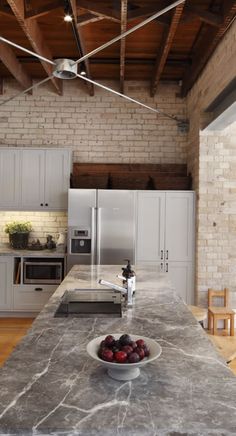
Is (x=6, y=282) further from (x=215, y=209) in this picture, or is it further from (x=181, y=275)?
(x=215, y=209)

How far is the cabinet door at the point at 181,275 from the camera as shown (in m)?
4.95

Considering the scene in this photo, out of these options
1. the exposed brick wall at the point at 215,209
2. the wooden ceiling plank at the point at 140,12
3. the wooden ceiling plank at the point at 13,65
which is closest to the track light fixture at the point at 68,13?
the wooden ceiling plank at the point at 140,12

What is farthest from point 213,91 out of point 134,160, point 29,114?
point 29,114

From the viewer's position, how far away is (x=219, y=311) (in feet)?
13.9

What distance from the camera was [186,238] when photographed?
4.98 metres

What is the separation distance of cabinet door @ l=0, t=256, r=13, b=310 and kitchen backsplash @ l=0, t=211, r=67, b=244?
2.32 ft

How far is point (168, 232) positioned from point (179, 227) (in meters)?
0.17

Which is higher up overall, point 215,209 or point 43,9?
point 43,9

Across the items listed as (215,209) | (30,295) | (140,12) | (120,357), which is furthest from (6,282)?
(120,357)

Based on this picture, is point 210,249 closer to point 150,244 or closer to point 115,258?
point 150,244

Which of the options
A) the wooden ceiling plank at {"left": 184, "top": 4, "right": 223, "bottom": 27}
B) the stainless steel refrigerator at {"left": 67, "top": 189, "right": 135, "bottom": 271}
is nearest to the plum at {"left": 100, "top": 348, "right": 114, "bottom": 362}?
the wooden ceiling plank at {"left": 184, "top": 4, "right": 223, "bottom": 27}

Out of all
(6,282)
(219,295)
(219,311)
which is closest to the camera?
(219,311)

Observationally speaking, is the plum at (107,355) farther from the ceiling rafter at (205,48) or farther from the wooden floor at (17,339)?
the ceiling rafter at (205,48)

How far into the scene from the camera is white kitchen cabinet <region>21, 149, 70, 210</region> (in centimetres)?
531
